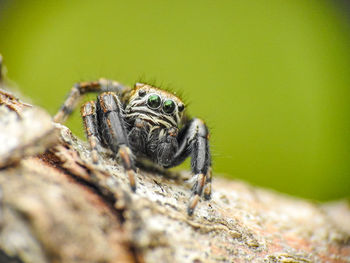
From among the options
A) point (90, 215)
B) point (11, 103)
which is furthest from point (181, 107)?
point (90, 215)

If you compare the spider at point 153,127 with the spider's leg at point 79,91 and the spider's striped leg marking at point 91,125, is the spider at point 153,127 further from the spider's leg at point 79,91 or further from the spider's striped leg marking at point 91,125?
the spider's leg at point 79,91

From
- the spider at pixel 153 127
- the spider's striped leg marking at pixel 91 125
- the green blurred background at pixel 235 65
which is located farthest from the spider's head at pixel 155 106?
the green blurred background at pixel 235 65

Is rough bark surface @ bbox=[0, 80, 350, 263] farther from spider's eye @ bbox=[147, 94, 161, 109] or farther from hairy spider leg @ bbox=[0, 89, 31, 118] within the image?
spider's eye @ bbox=[147, 94, 161, 109]

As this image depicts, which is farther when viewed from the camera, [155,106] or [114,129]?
[155,106]

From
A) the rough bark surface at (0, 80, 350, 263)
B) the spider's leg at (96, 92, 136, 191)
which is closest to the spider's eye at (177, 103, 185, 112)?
the spider's leg at (96, 92, 136, 191)

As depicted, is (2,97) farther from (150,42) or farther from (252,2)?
(252,2)

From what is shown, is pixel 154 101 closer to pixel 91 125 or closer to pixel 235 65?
pixel 91 125
